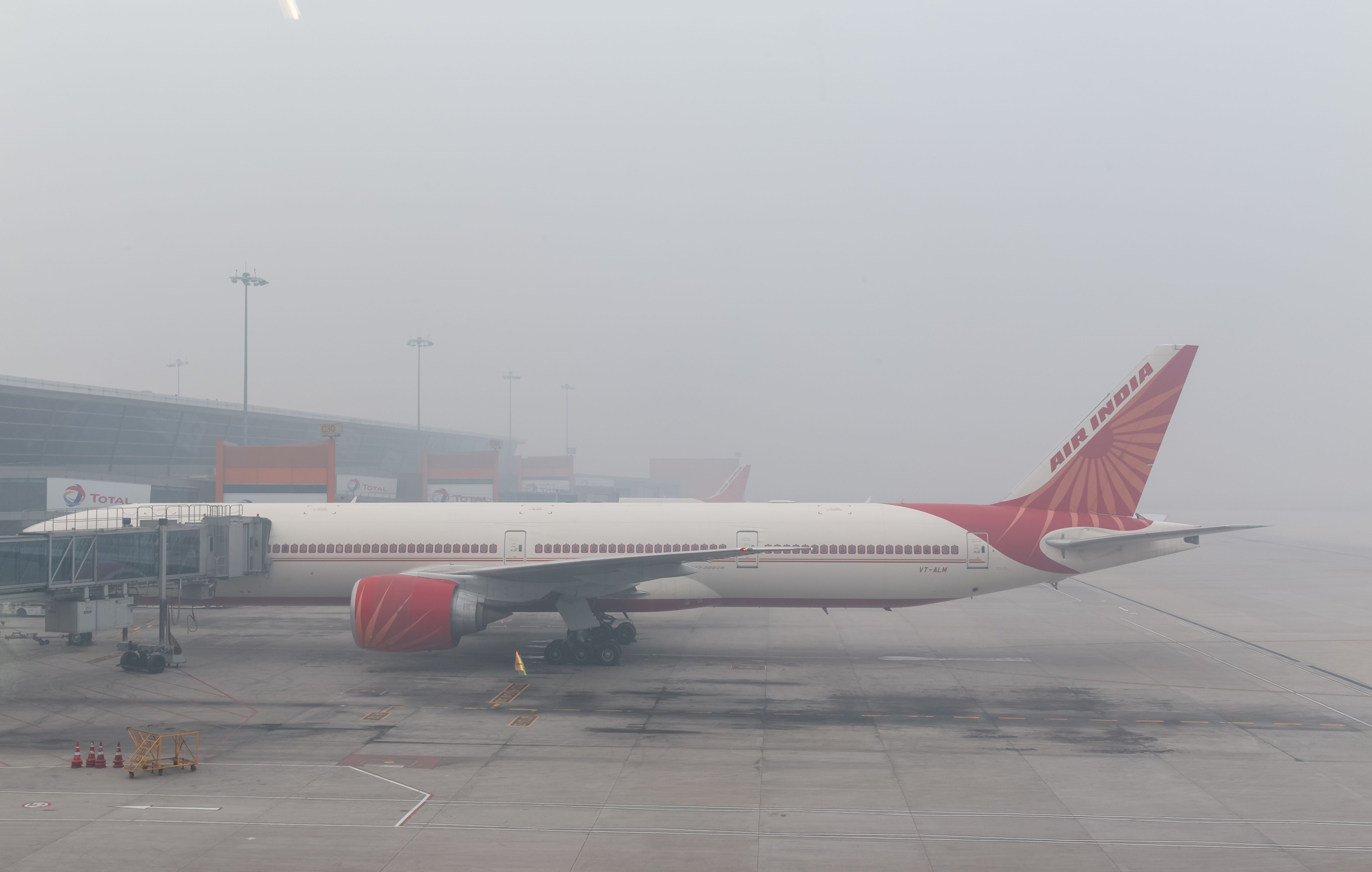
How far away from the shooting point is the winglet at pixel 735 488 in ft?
266

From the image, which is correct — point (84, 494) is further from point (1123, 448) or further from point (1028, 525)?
point (1123, 448)

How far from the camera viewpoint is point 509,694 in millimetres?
20125

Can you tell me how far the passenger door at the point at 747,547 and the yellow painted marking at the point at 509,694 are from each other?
692cm

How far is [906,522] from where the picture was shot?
24.5 meters

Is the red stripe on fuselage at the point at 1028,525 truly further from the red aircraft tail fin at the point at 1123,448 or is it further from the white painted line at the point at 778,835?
the white painted line at the point at 778,835

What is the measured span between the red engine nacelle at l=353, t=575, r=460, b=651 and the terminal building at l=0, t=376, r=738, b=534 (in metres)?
26.7

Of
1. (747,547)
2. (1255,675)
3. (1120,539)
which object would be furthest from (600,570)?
(1255,675)

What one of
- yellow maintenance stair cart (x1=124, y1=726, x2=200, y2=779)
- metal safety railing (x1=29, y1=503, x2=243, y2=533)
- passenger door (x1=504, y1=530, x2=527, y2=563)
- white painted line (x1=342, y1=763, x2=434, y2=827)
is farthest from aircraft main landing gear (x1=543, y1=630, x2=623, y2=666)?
metal safety railing (x1=29, y1=503, x2=243, y2=533)

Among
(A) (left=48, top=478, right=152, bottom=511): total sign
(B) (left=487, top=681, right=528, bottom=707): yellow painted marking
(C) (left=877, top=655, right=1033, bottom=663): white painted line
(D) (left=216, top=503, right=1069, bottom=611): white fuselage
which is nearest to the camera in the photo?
(B) (left=487, top=681, right=528, bottom=707): yellow painted marking

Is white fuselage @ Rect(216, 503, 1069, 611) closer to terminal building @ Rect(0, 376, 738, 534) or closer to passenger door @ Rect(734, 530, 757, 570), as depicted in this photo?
passenger door @ Rect(734, 530, 757, 570)

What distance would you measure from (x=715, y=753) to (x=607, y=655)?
8040mm

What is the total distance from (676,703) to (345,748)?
7.11 m

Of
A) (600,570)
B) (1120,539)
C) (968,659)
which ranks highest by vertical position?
(1120,539)

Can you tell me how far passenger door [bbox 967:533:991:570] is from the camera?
2411 centimetres
